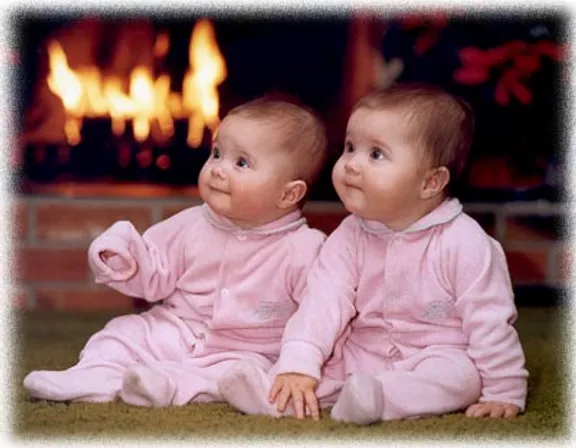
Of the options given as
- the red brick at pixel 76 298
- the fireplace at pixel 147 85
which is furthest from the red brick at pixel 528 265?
the red brick at pixel 76 298

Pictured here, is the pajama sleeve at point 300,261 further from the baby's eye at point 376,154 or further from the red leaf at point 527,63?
the red leaf at point 527,63

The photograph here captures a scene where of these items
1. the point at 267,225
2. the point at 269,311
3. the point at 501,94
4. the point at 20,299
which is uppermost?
the point at 501,94

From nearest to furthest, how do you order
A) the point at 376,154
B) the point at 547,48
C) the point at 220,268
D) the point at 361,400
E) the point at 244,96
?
1. the point at 361,400
2. the point at 376,154
3. the point at 220,268
4. the point at 547,48
5. the point at 244,96

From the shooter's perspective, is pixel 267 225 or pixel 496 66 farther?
pixel 496 66

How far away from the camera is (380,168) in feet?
4.84

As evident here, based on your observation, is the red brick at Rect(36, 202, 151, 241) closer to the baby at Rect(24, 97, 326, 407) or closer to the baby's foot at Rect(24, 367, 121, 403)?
the baby at Rect(24, 97, 326, 407)

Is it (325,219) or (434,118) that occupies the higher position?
(434,118)

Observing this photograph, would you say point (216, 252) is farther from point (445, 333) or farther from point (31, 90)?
point (31, 90)

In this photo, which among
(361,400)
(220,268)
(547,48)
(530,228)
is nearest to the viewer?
(361,400)

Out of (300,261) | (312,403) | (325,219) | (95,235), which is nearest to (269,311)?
(300,261)

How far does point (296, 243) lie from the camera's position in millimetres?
1577

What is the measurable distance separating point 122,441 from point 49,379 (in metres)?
0.19

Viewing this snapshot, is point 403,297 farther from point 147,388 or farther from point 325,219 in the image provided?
point 325,219

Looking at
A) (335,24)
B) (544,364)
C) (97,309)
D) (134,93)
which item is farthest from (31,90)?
(544,364)
